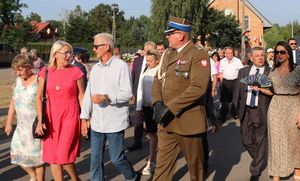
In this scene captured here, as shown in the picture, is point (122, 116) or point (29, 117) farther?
point (29, 117)

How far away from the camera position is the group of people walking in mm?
5133

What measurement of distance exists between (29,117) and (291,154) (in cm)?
322

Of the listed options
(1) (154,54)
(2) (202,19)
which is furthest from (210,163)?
(2) (202,19)

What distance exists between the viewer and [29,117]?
6156 millimetres

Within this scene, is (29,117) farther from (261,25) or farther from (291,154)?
(261,25)

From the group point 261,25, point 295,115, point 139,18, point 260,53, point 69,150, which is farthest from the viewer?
point 139,18

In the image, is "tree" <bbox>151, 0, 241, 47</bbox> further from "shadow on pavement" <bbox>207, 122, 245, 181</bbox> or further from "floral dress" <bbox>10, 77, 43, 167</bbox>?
"floral dress" <bbox>10, 77, 43, 167</bbox>

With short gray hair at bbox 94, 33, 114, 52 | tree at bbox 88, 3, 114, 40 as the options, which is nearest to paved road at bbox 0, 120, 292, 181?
short gray hair at bbox 94, 33, 114, 52

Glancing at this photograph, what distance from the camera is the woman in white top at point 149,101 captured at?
7334mm

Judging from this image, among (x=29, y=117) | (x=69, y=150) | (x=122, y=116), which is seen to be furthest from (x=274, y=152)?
(x=29, y=117)

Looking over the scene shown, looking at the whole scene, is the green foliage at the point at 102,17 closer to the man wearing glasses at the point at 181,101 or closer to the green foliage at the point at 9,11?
the green foliage at the point at 9,11

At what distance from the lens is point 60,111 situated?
5484 millimetres

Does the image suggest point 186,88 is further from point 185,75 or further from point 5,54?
point 5,54

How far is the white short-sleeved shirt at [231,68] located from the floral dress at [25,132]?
7.74 m
